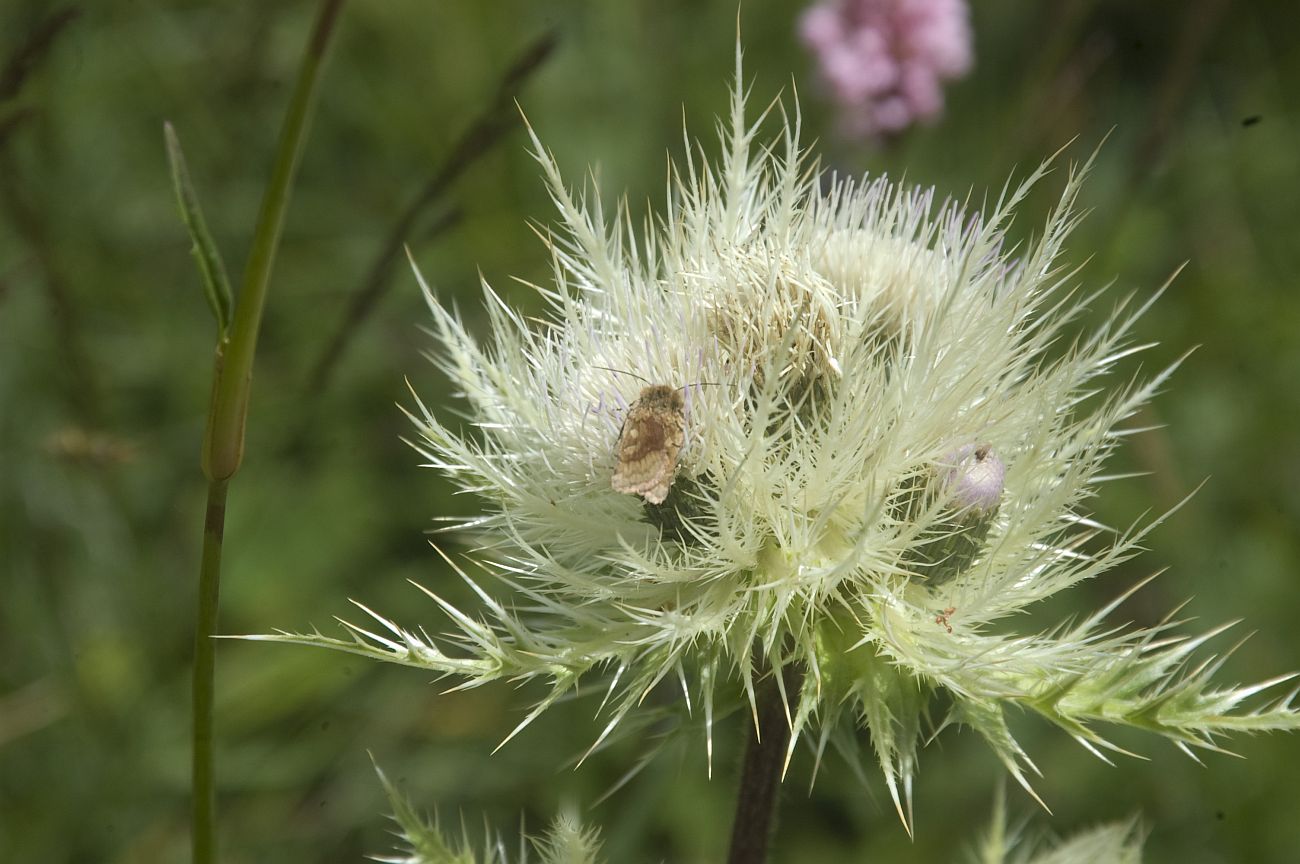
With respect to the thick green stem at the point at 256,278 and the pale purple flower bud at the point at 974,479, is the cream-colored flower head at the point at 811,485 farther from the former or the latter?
the thick green stem at the point at 256,278

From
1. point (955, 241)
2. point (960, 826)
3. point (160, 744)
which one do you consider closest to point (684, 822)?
point (960, 826)

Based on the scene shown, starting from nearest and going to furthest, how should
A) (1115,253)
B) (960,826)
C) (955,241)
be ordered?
(955,241) → (960,826) → (1115,253)

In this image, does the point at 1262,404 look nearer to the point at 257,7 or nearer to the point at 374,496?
the point at 374,496

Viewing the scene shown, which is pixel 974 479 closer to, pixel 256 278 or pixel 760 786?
pixel 760 786

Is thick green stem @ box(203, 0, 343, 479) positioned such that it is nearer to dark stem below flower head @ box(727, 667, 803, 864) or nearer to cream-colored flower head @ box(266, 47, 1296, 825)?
cream-colored flower head @ box(266, 47, 1296, 825)

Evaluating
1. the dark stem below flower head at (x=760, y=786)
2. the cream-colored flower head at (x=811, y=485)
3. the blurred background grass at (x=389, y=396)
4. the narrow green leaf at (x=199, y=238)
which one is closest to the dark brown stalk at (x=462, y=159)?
the blurred background grass at (x=389, y=396)

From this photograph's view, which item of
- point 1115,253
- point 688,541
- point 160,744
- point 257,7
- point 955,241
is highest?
point 257,7
